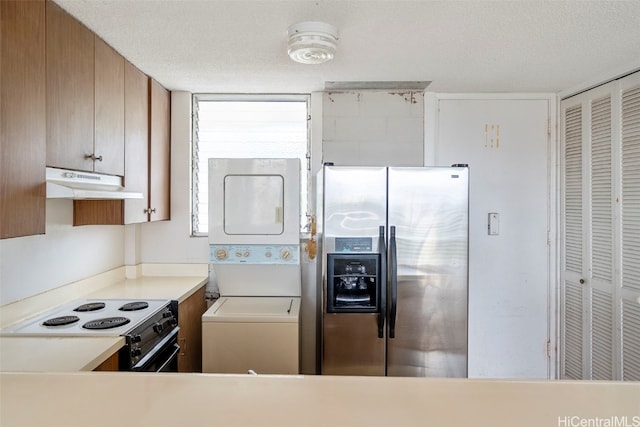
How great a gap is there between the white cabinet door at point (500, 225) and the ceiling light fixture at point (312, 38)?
146cm

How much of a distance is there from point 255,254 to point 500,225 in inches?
74.8

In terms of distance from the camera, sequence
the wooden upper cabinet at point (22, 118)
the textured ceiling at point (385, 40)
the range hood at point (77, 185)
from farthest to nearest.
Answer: the textured ceiling at point (385, 40)
the range hood at point (77, 185)
the wooden upper cabinet at point (22, 118)

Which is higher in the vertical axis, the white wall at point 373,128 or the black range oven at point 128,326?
the white wall at point 373,128

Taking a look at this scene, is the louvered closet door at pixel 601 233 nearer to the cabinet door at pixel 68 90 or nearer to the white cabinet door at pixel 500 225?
the white cabinet door at pixel 500 225

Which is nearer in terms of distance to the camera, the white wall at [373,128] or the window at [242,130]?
the white wall at [373,128]

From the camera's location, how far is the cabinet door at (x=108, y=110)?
6.49ft

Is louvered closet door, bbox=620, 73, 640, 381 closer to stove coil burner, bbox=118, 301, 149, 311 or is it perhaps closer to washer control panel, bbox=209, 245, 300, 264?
washer control panel, bbox=209, 245, 300, 264

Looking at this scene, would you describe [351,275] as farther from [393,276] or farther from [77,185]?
[77,185]

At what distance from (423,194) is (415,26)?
0.96 metres

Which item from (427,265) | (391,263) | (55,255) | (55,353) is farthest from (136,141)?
(427,265)

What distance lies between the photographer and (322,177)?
242 cm


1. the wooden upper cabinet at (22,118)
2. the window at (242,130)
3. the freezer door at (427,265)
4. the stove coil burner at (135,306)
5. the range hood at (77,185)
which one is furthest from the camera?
the window at (242,130)

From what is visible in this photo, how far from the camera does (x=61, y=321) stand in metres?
1.85

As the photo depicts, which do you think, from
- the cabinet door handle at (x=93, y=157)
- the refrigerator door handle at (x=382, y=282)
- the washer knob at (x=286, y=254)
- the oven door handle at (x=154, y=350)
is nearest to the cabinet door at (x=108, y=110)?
the cabinet door handle at (x=93, y=157)
